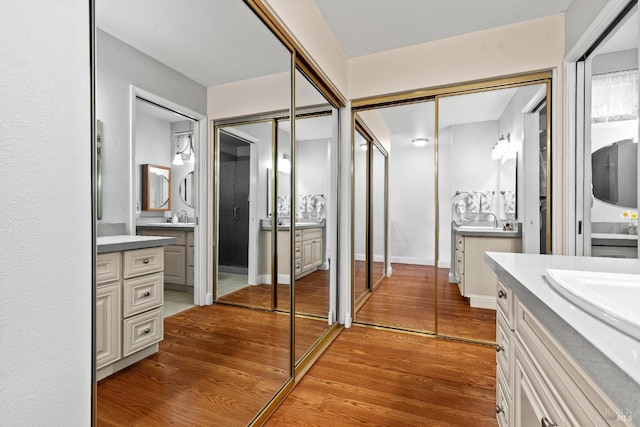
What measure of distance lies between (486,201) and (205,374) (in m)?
2.55

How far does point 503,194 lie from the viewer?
2539mm

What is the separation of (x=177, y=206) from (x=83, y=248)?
1.18 ft

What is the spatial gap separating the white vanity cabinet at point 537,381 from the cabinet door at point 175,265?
43.1 inches

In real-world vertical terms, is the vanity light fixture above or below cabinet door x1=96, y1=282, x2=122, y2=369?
above

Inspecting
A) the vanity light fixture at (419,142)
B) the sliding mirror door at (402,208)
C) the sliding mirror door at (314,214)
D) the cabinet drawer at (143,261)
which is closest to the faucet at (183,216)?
the cabinet drawer at (143,261)

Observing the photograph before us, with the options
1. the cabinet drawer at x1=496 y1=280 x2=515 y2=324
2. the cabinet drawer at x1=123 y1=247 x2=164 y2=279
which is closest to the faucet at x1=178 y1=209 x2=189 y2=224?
the cabinet drawer at x1=123 y1=247 x2=164 y2=279

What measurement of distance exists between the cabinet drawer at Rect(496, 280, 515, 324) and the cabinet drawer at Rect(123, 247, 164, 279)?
129 centimetres

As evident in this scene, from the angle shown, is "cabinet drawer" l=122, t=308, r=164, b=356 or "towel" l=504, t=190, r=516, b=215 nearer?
"cabinet drawer" l=122, t=308, r=164, b=356

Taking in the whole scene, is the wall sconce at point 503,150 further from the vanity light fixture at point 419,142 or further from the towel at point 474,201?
the vanity light fixture at point 419,142

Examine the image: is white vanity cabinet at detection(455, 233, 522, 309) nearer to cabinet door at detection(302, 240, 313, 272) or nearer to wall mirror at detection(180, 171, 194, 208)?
cabinet door at detection(302, 240, 313, 272)

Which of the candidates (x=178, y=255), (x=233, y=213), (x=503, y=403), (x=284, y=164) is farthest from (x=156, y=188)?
(x=503, y=403)

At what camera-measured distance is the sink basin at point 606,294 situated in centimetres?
57

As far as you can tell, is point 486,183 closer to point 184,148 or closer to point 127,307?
point 184,148

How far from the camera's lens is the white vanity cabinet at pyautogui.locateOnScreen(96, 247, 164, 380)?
2.50 feet
